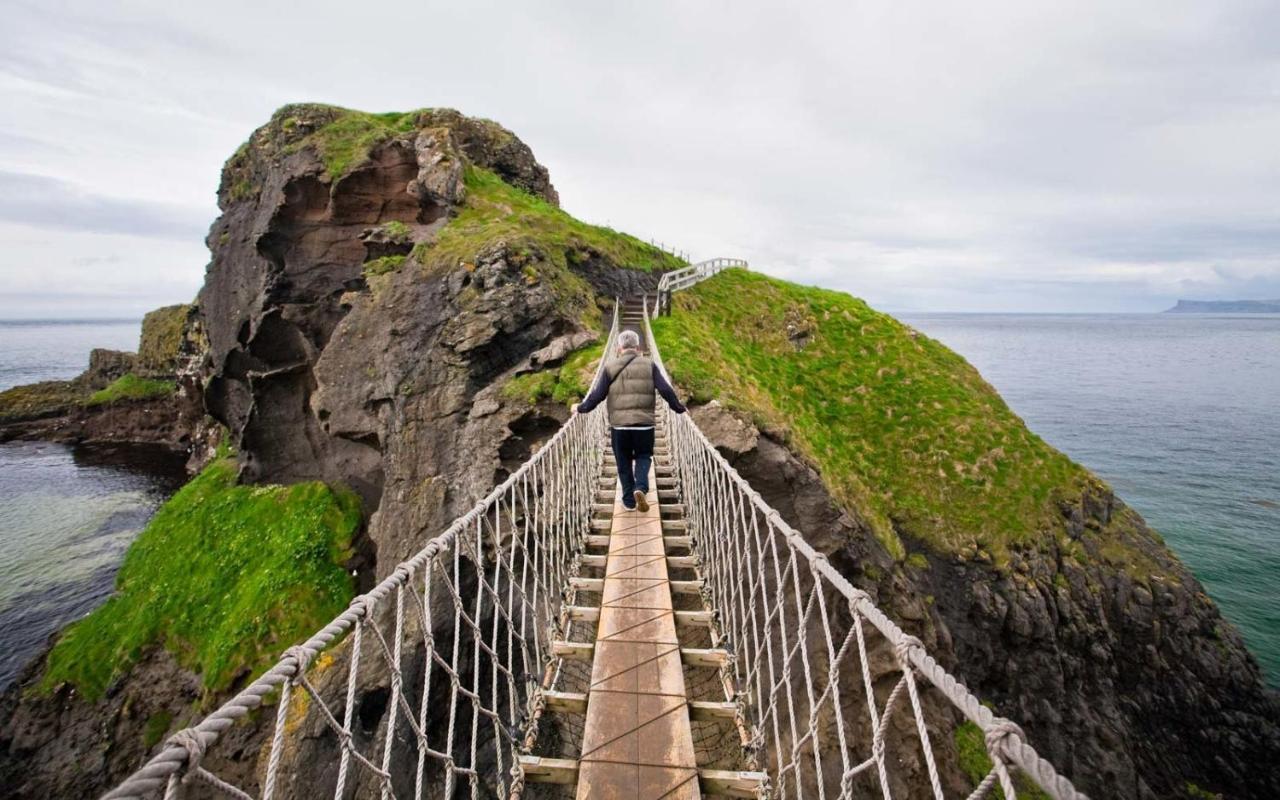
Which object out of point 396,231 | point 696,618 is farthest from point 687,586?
point 396,231

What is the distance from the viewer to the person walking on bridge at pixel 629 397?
589 centimetres

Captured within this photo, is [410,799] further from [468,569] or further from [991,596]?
[991,596]

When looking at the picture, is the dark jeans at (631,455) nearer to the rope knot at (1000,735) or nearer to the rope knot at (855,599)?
the rope knot at (855,599)

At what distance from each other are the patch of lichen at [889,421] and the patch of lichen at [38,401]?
46.9m

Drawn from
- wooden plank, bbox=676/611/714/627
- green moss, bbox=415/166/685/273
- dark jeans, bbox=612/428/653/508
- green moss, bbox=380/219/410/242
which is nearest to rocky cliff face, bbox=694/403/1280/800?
dark jeans, bbox=612/428/653/508

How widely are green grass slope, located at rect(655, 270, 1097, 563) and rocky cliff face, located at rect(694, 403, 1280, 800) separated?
993mm

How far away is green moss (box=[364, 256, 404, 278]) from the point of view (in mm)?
13782

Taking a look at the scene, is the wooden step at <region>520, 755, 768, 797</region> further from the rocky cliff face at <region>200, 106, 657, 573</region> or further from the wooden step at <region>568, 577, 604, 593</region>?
the rocky cliff face at <region>200, 106, 657, 573</region>

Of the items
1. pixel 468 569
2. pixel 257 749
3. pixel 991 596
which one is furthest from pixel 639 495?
pixel 991 596

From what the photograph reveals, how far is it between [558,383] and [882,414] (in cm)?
1145

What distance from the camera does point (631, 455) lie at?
20.5ft

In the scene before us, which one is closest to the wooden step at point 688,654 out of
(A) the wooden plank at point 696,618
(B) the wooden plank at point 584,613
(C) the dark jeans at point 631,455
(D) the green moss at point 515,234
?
(A) the wooden plank at point 696,618

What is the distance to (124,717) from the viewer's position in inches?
450

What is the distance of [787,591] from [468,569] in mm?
6128
